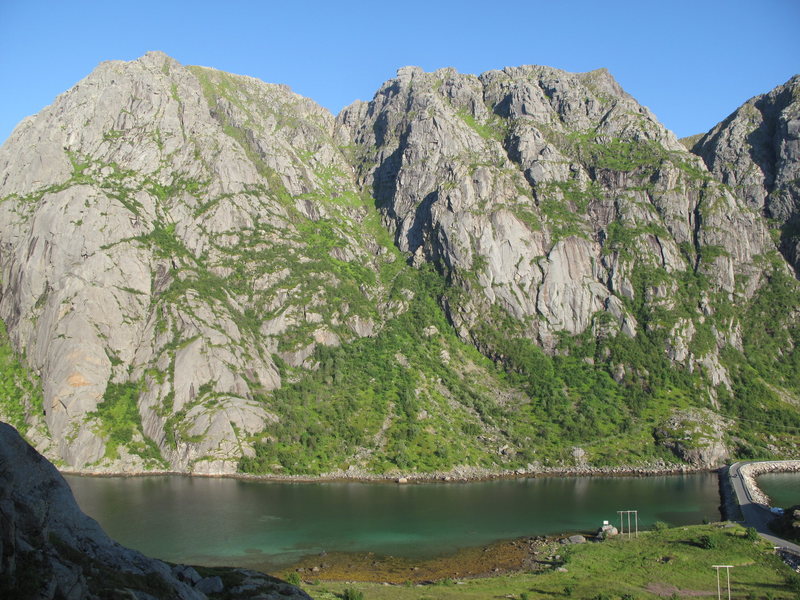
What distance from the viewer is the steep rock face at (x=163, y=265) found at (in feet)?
374

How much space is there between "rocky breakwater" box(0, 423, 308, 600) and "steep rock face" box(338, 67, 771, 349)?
457 feet

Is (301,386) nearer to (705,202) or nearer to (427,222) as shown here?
(427,222)

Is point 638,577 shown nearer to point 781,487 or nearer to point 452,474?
point 452,474

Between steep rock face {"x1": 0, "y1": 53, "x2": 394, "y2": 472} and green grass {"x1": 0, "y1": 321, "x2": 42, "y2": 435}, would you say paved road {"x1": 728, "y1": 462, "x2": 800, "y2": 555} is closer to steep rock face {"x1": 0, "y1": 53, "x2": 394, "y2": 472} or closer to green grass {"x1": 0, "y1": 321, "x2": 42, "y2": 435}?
steep rock face {"x1": 0, "y1": 53, "x2": 394, "y2": 472}

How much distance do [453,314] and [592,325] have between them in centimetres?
3772

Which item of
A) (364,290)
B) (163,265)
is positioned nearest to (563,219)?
(364,290)

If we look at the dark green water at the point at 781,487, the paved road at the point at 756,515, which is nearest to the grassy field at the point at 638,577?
the paved road at the point at 756,515

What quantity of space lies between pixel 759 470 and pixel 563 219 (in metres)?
87.1

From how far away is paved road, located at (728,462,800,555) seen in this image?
5859cm

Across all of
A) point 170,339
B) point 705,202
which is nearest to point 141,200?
point 170,339

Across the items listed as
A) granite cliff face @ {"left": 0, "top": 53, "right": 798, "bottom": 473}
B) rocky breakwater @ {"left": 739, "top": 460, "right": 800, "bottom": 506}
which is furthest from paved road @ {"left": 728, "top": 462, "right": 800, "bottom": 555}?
granite cliff face @ {"left": 0, "top": 53, "right": 798, "bottom": 473}

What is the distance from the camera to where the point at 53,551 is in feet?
60.2

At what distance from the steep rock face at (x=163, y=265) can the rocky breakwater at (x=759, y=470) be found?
8643 cm

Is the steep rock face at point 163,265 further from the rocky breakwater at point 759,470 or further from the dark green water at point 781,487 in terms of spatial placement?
the dark green water at point 781,487
